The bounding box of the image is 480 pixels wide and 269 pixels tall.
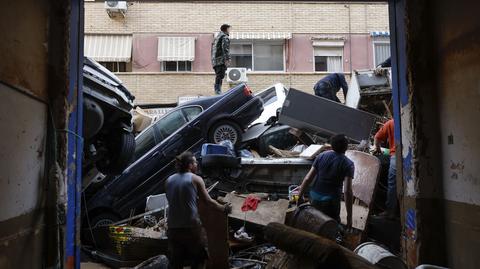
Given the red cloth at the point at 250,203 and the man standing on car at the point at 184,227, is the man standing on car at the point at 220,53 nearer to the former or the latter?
the red cloth at the point at 250,203

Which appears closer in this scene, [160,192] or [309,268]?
[309,268]

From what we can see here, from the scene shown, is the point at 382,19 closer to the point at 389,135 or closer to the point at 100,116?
the point at 389,135

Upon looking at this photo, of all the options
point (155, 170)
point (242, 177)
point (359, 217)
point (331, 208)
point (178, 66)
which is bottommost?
point (359, 217)

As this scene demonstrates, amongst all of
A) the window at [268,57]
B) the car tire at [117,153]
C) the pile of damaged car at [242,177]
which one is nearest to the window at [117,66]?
the window at [268,57]

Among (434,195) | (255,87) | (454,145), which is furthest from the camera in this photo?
(255,87)

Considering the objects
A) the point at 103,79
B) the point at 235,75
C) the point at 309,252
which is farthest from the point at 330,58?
the point at 309,252

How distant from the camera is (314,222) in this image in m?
5.30

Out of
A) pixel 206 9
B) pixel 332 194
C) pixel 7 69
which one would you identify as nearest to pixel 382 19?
pixel 206 9

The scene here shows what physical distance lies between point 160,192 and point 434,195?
21.3 feet

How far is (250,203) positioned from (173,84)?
36.3ft

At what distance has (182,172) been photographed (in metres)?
5.78

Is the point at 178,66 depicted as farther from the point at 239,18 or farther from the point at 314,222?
the point at 314,222

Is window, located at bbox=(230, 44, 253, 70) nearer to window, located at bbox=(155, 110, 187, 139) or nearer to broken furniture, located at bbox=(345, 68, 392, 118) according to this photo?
window, located at bbox=(155, 110, 187, 139)

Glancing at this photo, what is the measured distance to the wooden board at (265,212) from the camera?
7.39 m
